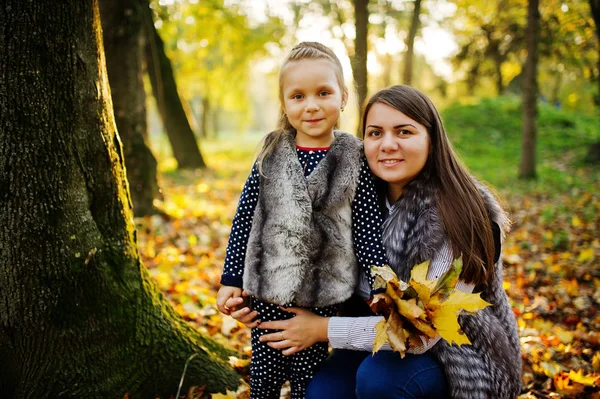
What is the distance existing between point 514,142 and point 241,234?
14465 mm

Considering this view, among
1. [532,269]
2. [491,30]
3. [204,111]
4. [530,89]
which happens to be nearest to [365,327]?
[532,269]

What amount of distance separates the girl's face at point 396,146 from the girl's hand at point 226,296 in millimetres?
908

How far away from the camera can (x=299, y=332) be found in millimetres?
2080

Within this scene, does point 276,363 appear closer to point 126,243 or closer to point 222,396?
point 222,396

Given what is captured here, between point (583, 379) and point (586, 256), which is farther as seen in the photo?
point (586, 256)

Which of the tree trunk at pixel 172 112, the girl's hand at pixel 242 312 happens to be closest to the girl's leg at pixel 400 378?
the girl's hand at pixel 242 312

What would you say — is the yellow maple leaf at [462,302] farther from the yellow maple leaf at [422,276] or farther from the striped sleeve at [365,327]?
the striped sleeve at [365,327]

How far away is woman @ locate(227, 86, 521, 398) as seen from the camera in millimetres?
1934

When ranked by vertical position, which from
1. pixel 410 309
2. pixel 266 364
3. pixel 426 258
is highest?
pixel 426 258

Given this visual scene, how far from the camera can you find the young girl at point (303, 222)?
210 centimetres

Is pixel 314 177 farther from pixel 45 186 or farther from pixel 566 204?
pixel 566 204

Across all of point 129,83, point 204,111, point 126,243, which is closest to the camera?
point 126,243

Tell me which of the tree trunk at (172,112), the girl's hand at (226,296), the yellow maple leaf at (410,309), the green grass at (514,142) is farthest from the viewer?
the green grass at (514,142)

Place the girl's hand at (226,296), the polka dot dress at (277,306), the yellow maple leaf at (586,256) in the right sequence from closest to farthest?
the polka dot dress at (277,306), the girl's hand at (226,296), the yellow maple leaf at (586,256)
